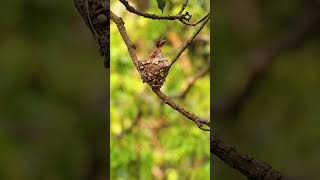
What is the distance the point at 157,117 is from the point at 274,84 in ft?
4.13

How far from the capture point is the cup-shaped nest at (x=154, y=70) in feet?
4.09

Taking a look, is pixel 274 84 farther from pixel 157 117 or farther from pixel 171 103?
pixel 157 117

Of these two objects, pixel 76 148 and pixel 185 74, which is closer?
pixel 76 148

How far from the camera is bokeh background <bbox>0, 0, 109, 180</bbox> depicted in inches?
40.6

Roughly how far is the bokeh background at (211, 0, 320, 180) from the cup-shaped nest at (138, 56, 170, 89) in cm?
15

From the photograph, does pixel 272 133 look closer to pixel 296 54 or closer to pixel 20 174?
pixel 296 54

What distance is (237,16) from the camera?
1.15 meters

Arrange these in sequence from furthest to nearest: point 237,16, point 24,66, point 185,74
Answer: point 185,74 < point 237,16 < point 24,66

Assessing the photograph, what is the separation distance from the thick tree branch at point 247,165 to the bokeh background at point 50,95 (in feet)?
0.77

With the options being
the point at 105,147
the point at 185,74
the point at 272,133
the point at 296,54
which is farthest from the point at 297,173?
the point at 185,74

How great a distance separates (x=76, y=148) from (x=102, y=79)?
141 millimetres

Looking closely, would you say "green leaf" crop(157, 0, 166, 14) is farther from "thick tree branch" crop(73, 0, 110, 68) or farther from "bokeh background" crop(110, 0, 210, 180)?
"bokeh background" crop(110, 0, 210, 180)

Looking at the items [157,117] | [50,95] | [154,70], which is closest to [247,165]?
[154,70]

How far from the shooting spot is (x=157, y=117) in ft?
7.68
